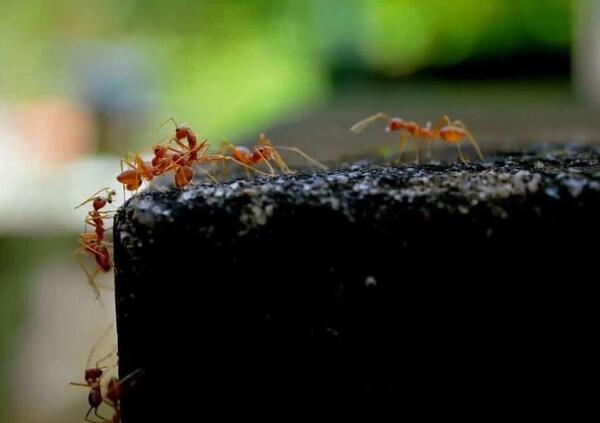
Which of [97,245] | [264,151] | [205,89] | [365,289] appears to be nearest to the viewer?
[365,289]

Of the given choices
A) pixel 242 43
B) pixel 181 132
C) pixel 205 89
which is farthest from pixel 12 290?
pixel 205 89

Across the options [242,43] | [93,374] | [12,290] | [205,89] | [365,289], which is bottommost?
[12,290]

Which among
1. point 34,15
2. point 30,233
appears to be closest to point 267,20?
point 34,15

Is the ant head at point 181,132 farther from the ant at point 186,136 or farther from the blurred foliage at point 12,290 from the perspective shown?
the blurred foliage at point 12,290

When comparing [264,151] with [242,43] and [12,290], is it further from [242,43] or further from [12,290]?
[242,43]

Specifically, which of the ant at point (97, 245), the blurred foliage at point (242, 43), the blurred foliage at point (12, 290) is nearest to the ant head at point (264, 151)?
the ant at point (97, 245)

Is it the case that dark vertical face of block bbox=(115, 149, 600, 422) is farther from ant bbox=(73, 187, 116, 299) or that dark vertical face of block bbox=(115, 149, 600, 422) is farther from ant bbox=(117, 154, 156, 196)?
ant bbox=(117, 154, 156, 196)

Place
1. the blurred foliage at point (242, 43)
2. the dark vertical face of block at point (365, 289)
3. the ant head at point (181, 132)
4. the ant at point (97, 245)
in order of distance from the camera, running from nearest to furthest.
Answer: the dark vertical face of block at point (365, 289) < the ant at point (97, 245) < the ant head at point (181, 132) < the blurred foliage at point (242, 43)
